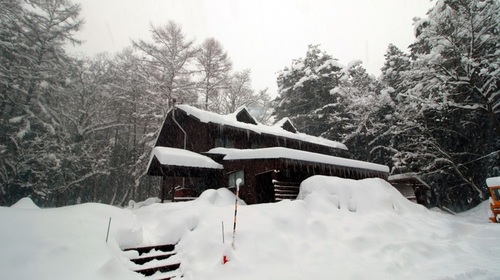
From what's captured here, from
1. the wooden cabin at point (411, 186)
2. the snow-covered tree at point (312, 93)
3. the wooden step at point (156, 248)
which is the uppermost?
the snow-covered tree at point (312, 93)

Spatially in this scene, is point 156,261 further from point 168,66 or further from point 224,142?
point 168,66

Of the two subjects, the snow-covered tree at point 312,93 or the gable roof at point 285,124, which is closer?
the gable roof at point 285,124

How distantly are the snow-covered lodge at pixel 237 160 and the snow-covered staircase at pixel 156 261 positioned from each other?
23.7 feet

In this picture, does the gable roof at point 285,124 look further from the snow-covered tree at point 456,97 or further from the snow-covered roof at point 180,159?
the snow-covered roof at point 180,159

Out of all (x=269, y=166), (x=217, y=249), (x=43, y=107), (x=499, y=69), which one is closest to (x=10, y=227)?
(x=217, y=249)

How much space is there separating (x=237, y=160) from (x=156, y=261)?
8746 millimetres

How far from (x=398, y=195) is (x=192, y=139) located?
13705mm

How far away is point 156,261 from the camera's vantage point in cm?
595

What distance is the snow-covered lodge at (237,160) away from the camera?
530 inches

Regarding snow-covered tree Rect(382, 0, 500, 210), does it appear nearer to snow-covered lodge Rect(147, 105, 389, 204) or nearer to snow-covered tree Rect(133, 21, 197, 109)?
snow-covered lodge Rect(147, 105, 389, 204)

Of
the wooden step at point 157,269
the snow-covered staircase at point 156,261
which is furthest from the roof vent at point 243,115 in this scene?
the wooden step at point 157,269

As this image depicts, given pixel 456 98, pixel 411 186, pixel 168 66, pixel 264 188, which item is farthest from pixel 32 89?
pixel 456 98

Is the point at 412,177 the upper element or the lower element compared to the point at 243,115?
lower

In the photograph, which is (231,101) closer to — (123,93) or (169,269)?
(123,93)
